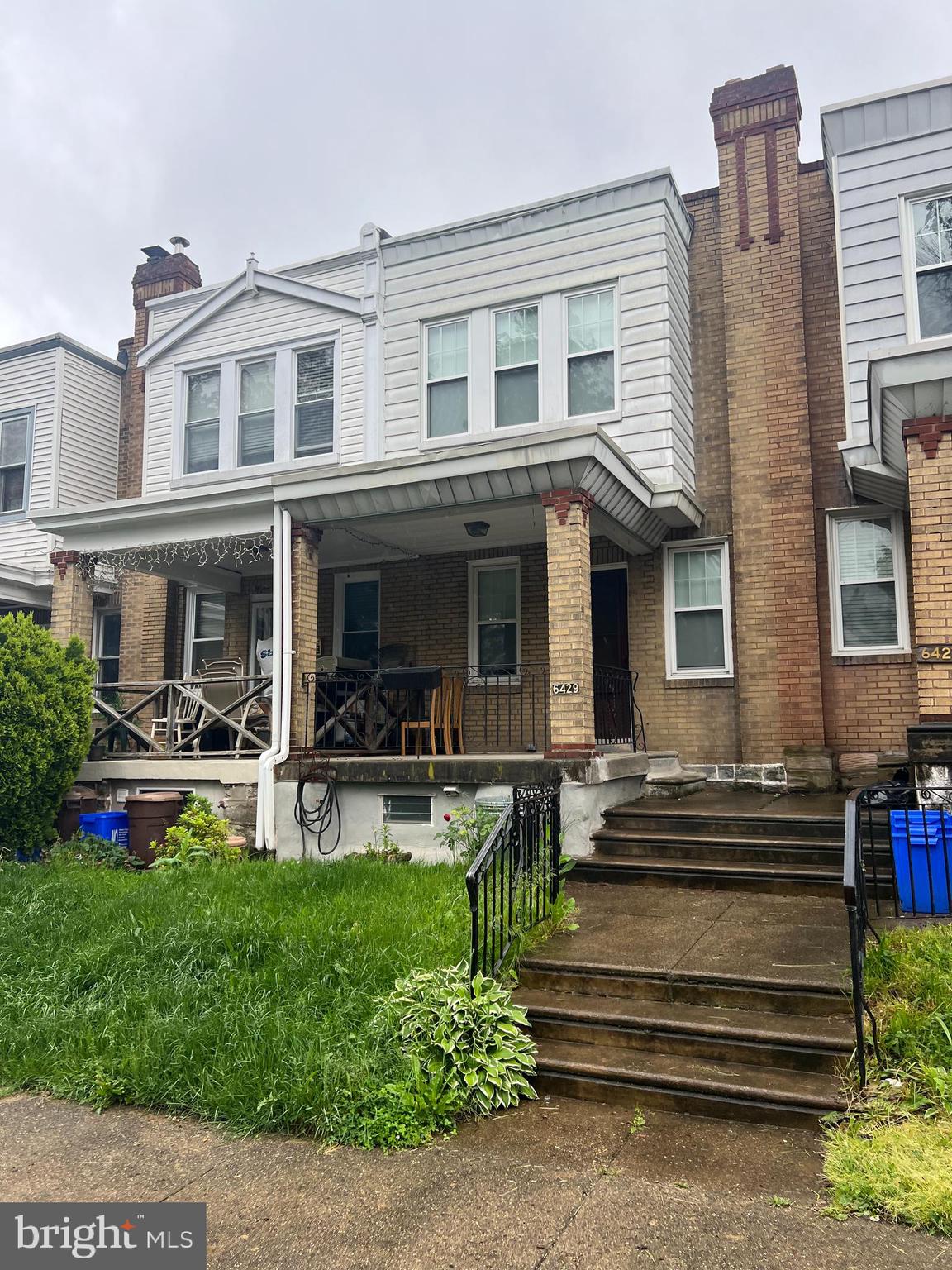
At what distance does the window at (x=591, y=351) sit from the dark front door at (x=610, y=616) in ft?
6.89

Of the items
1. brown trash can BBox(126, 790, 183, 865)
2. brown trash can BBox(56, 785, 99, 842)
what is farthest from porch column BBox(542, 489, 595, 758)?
brown trash can BBox(56, 785, 99, 842)

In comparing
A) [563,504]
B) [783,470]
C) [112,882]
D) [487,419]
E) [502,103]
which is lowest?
[112,882]

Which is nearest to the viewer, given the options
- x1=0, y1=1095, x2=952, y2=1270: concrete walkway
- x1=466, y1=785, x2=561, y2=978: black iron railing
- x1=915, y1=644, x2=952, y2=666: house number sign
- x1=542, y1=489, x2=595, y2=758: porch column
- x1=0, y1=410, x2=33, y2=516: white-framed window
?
x1=0, y1=1095, x2=952, y2=1270: concrete walkway

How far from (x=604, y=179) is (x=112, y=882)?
9.50 meters

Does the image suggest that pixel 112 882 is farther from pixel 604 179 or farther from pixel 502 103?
pixel 502 103

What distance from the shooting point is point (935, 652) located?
745cm

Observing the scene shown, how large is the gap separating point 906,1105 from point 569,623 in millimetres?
5210

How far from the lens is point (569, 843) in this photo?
26.8 ft

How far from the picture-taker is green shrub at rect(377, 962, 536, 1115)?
446 cm

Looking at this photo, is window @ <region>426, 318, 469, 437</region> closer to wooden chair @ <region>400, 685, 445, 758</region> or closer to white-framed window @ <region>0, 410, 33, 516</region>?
wooden chair @ <region>400, 685, 445, 758</region>

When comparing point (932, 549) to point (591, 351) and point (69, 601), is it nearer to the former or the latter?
point (591, 351)

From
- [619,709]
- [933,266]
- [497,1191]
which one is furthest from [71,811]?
[933,266]

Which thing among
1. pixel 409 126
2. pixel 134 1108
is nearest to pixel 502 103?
pixel 409 126

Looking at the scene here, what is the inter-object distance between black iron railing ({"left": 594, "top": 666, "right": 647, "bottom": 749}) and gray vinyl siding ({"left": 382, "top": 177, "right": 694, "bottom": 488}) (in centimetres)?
246
